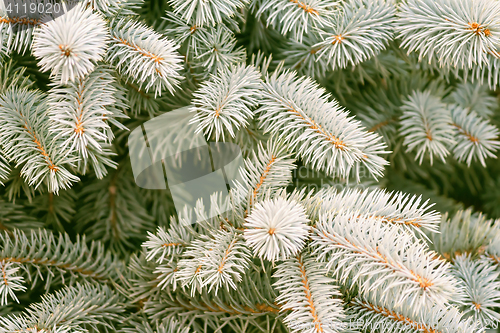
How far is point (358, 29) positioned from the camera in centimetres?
54

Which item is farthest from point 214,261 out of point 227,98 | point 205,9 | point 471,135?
point 471,135

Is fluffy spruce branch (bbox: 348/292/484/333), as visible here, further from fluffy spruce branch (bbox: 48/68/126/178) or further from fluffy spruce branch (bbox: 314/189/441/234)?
fluffy spruce branch (bbox: 48/68/126/178)

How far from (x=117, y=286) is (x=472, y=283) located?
0.51 m

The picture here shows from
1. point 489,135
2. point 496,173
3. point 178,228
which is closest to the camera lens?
point 178,228

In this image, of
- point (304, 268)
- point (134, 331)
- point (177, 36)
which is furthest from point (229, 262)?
point (177, 36)

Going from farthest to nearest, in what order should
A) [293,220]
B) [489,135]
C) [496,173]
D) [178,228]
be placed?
[496,173] < [489,135] < [178,228] < [293,220]

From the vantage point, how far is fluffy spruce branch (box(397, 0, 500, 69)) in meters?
0.49

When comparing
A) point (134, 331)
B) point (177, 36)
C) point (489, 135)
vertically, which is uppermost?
point (177, 36)

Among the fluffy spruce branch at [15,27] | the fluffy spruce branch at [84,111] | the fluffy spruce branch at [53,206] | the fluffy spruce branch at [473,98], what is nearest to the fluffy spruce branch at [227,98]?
the fluffy spruce branch at [84,111]

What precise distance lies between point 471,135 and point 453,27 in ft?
0.86

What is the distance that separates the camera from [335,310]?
44cm

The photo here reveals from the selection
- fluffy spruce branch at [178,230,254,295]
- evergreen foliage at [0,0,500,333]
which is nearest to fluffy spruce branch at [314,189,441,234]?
evergreen foliage at [0,0,500,333]

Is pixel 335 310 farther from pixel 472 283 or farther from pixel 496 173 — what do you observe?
pixel 496 173

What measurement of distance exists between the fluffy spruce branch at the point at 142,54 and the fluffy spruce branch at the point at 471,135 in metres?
0.50
